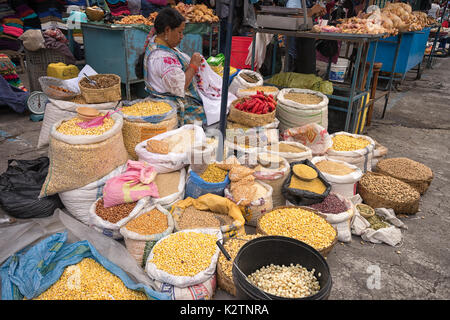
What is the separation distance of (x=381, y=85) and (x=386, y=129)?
376cm

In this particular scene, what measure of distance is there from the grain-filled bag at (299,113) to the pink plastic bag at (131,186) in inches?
74.7

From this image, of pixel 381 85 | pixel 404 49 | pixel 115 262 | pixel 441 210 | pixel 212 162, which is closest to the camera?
pixel 115 262

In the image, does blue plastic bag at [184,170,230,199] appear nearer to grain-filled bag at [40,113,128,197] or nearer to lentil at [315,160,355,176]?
grain-filled bag at [40,113,128,197]

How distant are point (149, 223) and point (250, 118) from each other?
5.50 ft

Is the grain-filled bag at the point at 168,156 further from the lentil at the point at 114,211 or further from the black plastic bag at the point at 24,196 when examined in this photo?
the black plastic bag at the point at 24,196

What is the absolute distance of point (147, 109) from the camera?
135 inches

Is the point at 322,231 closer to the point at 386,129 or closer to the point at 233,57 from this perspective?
the point at 386,129

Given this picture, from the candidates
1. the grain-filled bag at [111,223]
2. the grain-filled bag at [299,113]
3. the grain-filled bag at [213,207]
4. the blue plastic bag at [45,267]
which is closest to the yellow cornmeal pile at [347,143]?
the grain-filled bag at [299,113]

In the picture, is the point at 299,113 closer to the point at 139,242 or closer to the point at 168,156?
the point at 168,156

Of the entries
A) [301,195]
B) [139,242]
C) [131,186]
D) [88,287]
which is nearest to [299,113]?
[301,195]

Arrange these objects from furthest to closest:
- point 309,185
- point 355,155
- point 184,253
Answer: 1. point 355,155
2. point 309,185
3. point 184,253

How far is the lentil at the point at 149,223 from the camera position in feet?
8.12

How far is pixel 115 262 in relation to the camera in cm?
230

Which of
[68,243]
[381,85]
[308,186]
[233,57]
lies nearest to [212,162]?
[308,186]
